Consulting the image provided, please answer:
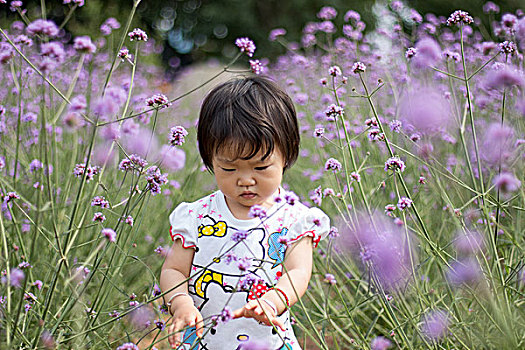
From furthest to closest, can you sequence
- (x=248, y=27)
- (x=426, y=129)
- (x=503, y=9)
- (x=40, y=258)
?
(x=248, y=27)
(x=503, y=9)
(x=40, y=258)
(x=426, y=129)

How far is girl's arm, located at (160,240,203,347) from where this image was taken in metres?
1.26

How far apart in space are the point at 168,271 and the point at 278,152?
387mm

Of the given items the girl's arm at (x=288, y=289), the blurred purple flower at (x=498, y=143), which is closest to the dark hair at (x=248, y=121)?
the girl's arm at (x=288, y=289)

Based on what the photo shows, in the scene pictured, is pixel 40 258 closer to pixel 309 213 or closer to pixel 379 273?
pixel 309 213

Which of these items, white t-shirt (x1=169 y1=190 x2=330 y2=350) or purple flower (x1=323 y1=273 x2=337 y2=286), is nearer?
white t-shirt (x1=169 y1=190 x2=330 y2=350)

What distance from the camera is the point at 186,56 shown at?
1377cm

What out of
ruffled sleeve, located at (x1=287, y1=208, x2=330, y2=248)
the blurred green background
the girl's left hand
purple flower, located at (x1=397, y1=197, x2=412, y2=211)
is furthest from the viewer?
the blurred green background

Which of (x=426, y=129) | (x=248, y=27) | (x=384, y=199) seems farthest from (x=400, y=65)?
(x=248, y=27)

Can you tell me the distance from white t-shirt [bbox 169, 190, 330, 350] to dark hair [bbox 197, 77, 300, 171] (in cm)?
14

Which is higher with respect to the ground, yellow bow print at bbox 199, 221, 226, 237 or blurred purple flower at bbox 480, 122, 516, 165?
blurred purple flower at bbox 480, 122, 516, 165

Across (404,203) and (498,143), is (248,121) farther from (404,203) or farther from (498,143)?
(498,143)

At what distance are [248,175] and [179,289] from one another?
303 mm

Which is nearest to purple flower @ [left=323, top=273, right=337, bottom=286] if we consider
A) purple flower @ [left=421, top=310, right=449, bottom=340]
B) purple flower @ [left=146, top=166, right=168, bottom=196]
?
purple flower @ [left=421, top=310, right=449, bottom=340]

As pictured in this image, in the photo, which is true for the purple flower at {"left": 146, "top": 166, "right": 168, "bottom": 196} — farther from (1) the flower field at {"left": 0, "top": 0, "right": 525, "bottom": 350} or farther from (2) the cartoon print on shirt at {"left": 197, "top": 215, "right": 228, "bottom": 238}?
(2) the cartoon print on shirt at {"left": 197, "top": 215, "right": 228, "bottom": 238}
